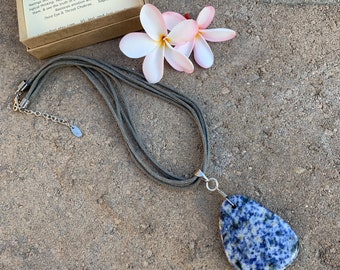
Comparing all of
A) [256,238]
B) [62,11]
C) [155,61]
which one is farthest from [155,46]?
[256,238]

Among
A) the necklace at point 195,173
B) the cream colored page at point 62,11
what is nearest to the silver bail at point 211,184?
the necklace at point 195,173

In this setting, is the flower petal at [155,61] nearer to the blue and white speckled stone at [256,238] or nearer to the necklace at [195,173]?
the necklace at [195,173]

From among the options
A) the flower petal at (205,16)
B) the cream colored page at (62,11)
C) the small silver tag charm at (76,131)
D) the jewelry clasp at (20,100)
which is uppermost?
the flower petal at (205,16)

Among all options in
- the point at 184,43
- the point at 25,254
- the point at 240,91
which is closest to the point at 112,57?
the point at 184,43

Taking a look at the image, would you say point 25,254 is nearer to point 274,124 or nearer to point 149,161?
point 149,161

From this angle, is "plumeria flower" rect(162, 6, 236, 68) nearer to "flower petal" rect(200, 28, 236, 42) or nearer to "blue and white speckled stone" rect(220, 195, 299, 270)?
"flower petal" rect(200, 28, 236, 42)

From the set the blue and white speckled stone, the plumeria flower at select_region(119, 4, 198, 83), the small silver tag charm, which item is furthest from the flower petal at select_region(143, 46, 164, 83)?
the blue and white speckled stone

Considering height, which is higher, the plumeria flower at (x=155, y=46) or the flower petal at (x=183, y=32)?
the flower petal at (x=183, y=32)
